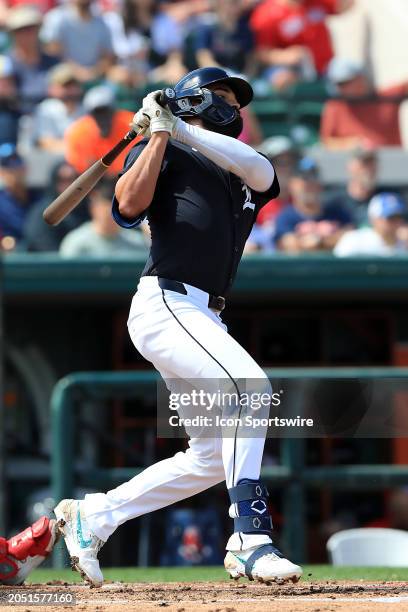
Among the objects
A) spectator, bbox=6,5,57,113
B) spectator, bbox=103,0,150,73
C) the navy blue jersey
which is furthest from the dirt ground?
spectator, bbox=103,0,150,73

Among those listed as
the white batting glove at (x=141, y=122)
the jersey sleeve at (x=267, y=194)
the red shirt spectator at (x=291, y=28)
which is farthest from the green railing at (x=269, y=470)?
the red shirt spectator at (x=291, y=28)

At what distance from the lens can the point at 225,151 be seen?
4.07 meters

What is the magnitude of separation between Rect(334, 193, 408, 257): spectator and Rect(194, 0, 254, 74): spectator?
2.42 meters

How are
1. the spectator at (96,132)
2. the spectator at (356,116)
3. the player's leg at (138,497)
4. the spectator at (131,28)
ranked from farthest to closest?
the spectator at (131,28)
the spectator at (356,116)
the spectator at (96,132)
the player's leg at (138,497)

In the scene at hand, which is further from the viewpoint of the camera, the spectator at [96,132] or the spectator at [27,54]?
the spectator at [27,54]

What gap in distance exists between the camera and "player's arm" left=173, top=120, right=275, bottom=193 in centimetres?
404

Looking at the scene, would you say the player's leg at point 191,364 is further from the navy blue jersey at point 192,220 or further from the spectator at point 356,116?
the spectator at point 356,116

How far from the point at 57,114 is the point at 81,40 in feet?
3.65

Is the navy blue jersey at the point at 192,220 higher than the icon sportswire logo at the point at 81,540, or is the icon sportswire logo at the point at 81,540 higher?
the navy blue jersey at the point at 192,220

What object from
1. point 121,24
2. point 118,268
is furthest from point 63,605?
point 121,24

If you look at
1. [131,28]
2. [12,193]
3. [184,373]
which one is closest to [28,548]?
[184,373]

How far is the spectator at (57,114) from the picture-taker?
9383mm

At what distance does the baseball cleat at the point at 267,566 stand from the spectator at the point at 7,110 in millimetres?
6009

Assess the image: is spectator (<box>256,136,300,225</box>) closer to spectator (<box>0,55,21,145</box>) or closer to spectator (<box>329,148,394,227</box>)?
spectator (<box>329,148,394,227</box>)
